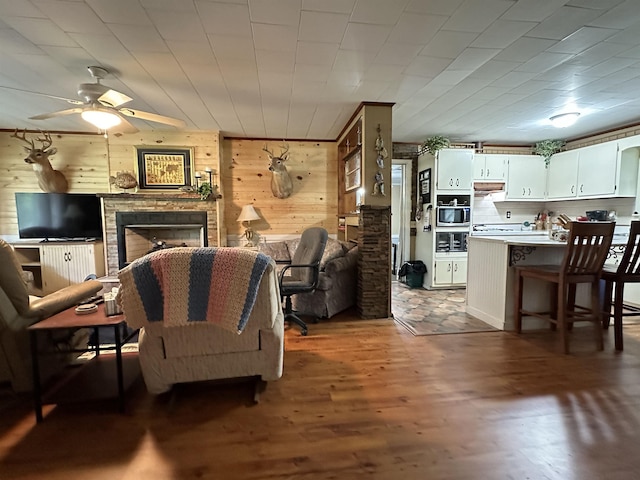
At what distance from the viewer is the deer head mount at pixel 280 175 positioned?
4523mm

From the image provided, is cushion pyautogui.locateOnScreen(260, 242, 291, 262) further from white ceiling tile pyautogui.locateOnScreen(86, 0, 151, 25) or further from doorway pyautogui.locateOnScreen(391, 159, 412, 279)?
white ceiling tile pyautogui.locateOnScreen(86, 0, 151, 25)

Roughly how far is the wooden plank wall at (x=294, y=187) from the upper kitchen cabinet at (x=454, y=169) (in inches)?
66.9

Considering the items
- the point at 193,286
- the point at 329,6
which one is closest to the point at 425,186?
the point at 329,6

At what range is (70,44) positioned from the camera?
2230 millimetres

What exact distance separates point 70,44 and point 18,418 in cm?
258

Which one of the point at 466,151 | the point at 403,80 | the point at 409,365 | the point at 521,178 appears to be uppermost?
the point at 403,80

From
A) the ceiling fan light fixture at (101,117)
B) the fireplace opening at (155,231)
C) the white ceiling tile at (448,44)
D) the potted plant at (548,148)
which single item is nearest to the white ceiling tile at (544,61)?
the white ceiling tile at (448,44)

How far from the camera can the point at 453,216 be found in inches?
187

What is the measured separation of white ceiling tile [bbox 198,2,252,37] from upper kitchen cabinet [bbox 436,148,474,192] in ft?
11.8

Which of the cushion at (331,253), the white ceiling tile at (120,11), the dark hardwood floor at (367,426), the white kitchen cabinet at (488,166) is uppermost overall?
the white ceiling tile at (120,11)

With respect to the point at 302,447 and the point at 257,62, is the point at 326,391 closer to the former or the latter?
the point at 302,447

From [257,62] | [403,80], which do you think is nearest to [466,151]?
[403,80]

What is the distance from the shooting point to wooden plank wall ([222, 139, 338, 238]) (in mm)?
4859

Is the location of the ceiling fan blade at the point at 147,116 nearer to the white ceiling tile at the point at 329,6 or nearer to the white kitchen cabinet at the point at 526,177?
the white ceiling tile at the point at 329,6
